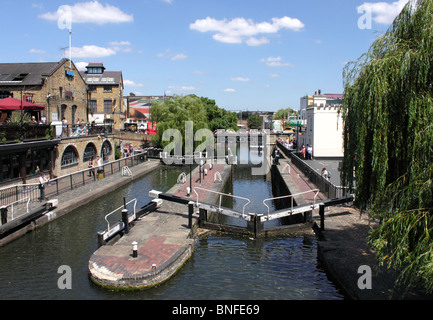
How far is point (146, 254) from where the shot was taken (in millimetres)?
11227

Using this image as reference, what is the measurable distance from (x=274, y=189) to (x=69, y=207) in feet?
58.5

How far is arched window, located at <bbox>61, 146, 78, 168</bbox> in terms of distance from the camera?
2628 cm

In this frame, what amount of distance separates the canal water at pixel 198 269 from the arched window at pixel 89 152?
14.1m

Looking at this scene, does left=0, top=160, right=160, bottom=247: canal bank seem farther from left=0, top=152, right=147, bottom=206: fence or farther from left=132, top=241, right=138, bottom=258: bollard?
left=132, top=241, right=138, bottom=258: bollard

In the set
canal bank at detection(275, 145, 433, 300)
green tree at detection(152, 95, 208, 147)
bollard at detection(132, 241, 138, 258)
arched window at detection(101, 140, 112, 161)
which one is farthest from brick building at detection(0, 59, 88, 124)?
canal bank at detection(275, 145, 433, 300)

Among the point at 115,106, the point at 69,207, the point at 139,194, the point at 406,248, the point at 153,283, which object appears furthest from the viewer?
the point at 115,106

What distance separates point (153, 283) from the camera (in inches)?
388

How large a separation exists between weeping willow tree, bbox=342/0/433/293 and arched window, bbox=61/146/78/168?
72.1 feet

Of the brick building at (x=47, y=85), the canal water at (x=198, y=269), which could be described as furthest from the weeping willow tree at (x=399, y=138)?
the brick building at (x=47, y=85)

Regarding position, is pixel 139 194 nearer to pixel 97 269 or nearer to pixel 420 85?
pixel 97 269

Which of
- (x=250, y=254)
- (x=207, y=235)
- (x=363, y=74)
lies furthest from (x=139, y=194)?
(x=363, y=74)

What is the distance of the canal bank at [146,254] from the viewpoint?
9.76 metres

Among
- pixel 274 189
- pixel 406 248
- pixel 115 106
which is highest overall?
pixel 115 106

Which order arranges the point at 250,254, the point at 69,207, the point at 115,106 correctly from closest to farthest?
1. the point at 250,254
2. the point at 69,207
3. the point at 115,106
